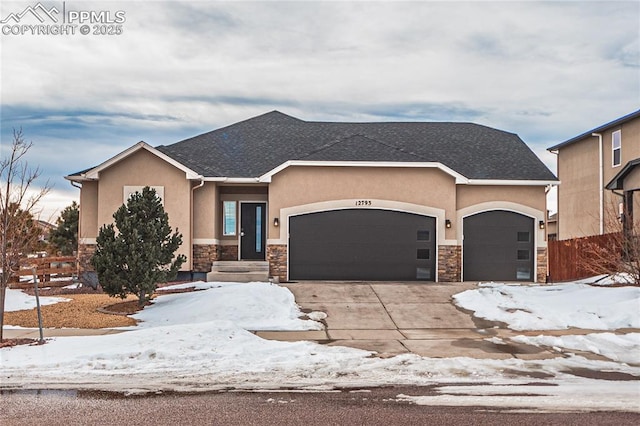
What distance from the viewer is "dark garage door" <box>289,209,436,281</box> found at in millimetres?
20641

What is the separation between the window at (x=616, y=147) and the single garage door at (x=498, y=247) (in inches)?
258

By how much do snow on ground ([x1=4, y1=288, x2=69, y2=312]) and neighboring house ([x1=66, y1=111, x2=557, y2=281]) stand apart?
3783 mm

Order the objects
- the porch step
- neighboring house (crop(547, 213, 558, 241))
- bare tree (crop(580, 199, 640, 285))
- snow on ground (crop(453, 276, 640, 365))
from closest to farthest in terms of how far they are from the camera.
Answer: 1. snow on ground (crop(453, 276, 640, 365))
2. bare tree (crop(580, 199, 640, 285))
3. the porch step
4. neighboring house (crop(547, 213, 558, 241))

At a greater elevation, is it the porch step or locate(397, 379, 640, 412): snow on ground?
the porch step

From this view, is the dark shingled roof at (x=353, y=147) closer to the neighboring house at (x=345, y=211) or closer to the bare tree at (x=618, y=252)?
the neighboring house at (x=345, y=211)

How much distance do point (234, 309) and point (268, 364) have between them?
4.75 metres

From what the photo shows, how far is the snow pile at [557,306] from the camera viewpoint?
1276 centimetres

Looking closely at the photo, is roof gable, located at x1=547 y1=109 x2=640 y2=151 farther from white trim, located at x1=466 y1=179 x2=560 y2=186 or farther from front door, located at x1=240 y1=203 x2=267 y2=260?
front door, located at x1=240 y1=203 x2=267 y2=260

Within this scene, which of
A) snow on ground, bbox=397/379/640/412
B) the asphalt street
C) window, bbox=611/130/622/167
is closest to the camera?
the asphalt street

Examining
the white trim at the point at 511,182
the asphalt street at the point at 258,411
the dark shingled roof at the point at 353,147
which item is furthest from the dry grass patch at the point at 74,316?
the white trim at the point at 511,182

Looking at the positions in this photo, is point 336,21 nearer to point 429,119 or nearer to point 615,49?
point 615,49

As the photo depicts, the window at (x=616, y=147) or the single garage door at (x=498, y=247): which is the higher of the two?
the window at (x=616, y=147)

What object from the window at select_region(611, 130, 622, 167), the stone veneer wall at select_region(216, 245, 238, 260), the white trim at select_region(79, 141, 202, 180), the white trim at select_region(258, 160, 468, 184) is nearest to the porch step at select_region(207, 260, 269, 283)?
the stone veneer wall at select_region(216, 245, 238, 260)

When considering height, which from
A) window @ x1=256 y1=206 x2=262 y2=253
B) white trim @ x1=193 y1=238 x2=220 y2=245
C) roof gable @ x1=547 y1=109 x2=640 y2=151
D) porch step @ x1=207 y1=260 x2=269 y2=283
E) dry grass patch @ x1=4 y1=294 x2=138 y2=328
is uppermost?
roof gable @ x1=547 y1=109 x2=640 y2=151
